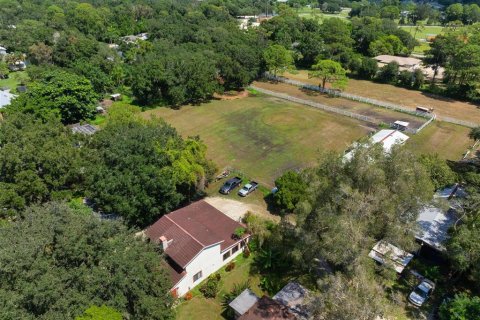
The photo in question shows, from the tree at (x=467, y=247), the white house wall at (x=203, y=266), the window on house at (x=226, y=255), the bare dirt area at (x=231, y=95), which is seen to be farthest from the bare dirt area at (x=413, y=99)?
the white house wall at (x=203, y=266)

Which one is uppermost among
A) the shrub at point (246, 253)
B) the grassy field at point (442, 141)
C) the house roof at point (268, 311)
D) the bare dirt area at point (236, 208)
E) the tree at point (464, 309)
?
the tree at point (464, 309)

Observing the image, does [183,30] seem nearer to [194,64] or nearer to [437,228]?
[194,64]

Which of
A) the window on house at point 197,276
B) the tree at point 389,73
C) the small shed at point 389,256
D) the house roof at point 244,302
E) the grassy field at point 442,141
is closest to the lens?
the small shed at point 389,256

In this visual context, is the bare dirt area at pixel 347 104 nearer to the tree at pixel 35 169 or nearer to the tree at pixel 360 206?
the tree at pixel 360 206

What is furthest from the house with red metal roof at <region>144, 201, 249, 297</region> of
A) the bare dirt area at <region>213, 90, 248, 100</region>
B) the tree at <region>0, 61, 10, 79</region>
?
the tree at <region>0, 61, 10, 79</region>

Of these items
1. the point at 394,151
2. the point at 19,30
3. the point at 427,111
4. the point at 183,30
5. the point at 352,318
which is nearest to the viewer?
the point at 352,318

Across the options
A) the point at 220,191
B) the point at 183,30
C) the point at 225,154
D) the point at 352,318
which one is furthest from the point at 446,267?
the point at 183,30
